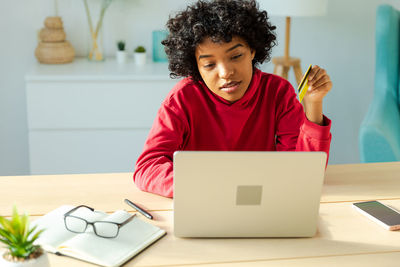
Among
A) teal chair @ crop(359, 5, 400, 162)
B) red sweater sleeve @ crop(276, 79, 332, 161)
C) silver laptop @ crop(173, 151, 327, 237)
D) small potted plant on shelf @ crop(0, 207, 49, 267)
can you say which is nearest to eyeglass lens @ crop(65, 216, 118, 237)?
silver laptop @ crop(173, 151, 327, 237)

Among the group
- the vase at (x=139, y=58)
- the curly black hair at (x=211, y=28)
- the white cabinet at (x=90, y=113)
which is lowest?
the white cabinet at (x=90, y=113)

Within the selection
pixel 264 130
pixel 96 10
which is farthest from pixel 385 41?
pixel 96 10

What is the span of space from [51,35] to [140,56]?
1.56 feet

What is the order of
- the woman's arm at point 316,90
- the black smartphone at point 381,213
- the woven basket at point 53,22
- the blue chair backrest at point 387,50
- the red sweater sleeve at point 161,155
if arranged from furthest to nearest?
the woven basket at point 53,22, the blue chair backrest at point 387,50, the woman's arm at point 316,90, the red sweater sleeve at point 161,155, the black smartphone at point 381,213

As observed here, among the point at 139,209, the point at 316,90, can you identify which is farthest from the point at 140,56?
the point at 139,209

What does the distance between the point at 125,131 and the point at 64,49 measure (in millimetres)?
555

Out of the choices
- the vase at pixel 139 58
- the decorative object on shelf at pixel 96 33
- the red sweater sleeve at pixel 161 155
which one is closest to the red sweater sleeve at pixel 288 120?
the red sweater sleeve at pixel 161 155

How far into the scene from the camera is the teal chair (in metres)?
2.13

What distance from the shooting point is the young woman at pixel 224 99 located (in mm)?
1348

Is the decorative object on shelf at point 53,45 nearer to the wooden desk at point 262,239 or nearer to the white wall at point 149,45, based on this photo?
the white wall at point 149,45

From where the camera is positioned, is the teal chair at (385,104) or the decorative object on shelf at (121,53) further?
the decorative object on shelf at (121,53)

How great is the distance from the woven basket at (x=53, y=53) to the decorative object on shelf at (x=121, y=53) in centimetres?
26

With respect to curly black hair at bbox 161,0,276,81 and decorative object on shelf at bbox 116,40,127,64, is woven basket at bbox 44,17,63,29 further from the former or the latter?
curly black hair at bbox 161,0,276,81

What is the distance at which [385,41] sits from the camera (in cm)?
244
